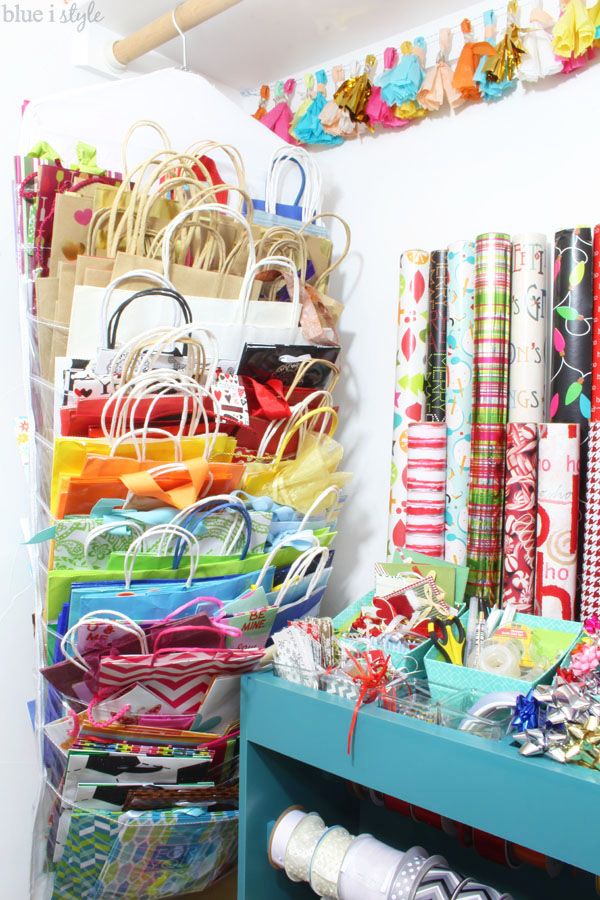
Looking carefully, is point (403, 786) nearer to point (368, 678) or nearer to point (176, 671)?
point (368, 678)

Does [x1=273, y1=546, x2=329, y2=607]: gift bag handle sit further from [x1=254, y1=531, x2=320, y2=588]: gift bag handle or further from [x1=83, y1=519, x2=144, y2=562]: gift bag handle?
[x1=83, y1=519, x2=144, y2=562]: gift bag handle

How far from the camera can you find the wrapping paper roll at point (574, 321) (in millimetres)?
1170

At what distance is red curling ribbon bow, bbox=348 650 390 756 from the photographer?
3.01 feet

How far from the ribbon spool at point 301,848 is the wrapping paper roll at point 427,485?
0.48 metres

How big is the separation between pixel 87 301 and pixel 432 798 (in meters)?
0.78

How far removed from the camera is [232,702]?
107 centimetres

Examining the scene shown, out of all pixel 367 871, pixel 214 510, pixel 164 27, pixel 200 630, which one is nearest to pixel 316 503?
pixel 214 510

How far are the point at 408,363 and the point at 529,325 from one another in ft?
0.76

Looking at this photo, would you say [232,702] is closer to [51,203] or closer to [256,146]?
[51,203]

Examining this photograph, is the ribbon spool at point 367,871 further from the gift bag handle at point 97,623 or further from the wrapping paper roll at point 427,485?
the wrapping paper roll at point 427,485

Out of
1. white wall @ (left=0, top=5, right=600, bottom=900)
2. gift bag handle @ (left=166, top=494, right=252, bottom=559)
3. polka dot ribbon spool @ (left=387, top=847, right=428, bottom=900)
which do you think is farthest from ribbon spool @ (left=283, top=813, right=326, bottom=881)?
white wall @ (left=0, top=5, right=600, bottom=900)

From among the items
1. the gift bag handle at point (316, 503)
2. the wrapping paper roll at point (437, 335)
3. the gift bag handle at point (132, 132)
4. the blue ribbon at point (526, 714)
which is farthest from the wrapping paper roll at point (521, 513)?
the gift bag handle at point (132, 132)

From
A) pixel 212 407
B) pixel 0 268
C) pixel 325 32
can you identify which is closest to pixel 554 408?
pixel 212 407

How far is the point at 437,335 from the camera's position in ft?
4.47
